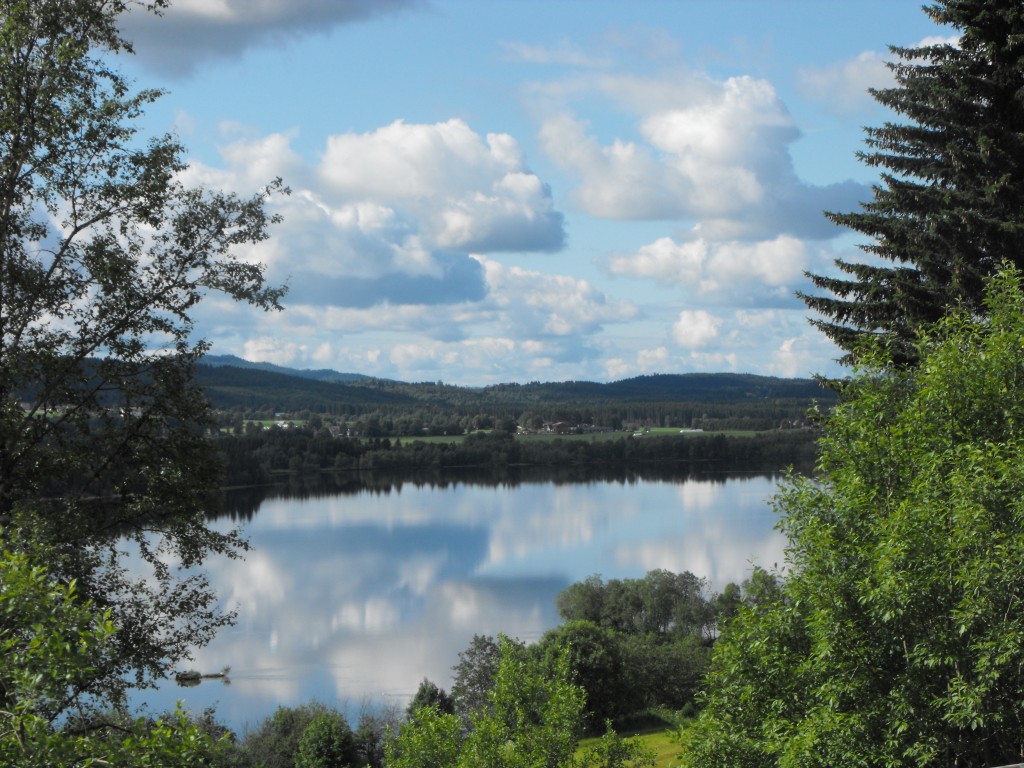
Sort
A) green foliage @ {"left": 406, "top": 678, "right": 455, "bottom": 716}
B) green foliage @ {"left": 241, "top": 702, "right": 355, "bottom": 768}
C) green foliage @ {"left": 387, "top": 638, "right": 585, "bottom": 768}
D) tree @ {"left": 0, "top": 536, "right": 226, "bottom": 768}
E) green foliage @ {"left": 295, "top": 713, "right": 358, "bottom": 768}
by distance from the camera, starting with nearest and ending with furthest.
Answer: tree @ {"left": 0, "top": 536, "right": 226, "bottom": 768}
green foliage @ {"left": 387, "top": 638, "right": 585, "bottom": 768}
green foliage @ {"left": 295, "top": 713, "right": 358, "bottom": 768}
green foliage @ {"left": 241, "top": 702, "right": 355, "bottom": 768}
green foliage @ {"left": 406, "top": 678, "right": 455, "bottom": 716}

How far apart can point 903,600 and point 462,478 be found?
Answer: 10682 centimetres

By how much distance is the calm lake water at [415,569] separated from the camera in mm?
39250

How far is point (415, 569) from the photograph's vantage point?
60.5m

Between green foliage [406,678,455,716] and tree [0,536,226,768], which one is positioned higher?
tree [0,536,226,768]

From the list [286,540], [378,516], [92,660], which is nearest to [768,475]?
[378,516]

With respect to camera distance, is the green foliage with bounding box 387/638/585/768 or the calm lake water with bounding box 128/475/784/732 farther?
the calm lake water with bounding box 128/475/784/732

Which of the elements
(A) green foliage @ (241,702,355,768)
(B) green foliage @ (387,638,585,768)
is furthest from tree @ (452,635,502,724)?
(B) green foliage @ (387,638,585,768)

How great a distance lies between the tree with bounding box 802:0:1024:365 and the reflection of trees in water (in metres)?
78.9

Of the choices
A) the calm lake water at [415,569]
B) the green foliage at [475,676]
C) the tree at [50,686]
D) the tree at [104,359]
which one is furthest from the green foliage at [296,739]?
the tree at [50,686]

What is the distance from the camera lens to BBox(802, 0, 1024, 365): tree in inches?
528

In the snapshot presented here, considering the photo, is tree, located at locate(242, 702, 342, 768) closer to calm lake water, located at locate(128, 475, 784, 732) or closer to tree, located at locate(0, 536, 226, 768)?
calm lake water, located at locate(128, 475, 784, 732)

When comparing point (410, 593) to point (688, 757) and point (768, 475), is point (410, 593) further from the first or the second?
point (768, 475)

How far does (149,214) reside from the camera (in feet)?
30.1

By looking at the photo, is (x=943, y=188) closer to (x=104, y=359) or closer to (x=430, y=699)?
(x=104, y=359)
